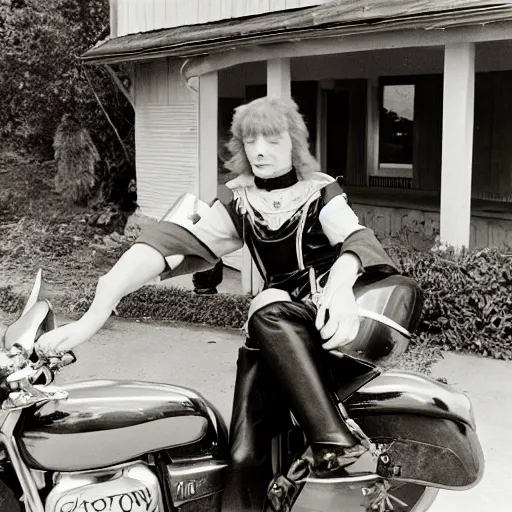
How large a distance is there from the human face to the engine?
0.93m

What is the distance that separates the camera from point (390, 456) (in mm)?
2854

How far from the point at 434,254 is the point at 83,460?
555 cm

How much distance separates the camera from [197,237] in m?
2.79

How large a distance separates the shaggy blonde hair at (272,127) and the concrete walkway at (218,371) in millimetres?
1910

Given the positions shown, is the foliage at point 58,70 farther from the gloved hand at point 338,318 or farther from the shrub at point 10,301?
the gloved hand at point 338,318

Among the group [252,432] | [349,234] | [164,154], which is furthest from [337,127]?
[252,432]

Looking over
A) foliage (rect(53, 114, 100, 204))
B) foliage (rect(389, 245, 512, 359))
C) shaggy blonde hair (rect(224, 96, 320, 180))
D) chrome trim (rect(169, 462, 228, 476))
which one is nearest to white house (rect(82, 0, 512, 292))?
foliage (rect(389, 245, 512, 359))

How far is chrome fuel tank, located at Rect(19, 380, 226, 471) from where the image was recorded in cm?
247

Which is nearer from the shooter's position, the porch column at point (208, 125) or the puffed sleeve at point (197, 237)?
the puffed sleeve at point (197, 237)

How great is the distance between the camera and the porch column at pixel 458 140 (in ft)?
26.3

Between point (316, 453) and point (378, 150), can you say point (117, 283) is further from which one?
point (378, 150)

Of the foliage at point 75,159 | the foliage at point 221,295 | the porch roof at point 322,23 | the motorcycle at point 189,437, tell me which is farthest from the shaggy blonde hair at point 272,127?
the foliage at point 75,159

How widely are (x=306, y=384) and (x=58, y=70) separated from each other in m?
13.3

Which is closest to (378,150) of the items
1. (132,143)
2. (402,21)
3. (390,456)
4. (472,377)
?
(132,143)
